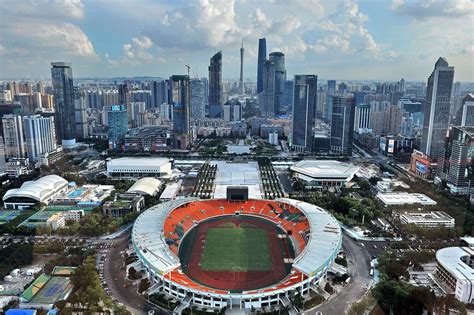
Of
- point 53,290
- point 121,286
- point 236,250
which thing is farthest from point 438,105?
point 53,290

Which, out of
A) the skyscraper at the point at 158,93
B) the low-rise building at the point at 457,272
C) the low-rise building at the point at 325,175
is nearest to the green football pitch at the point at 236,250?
the low-rise building at the point at 457,272

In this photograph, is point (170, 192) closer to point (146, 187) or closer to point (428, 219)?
point (146, 187)

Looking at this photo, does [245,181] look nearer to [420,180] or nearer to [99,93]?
[420,180]

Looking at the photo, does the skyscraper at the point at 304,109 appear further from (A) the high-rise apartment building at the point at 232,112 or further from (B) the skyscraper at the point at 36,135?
(B) the skyscraper at the point at 36,135

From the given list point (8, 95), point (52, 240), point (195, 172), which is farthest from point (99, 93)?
point (52, 240)

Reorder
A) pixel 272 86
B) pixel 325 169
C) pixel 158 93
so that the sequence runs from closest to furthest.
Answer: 1. pixel 325 169
2. pixel 272 86
3. pixel 158 93

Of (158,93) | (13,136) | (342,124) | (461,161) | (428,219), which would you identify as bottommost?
(428,219)

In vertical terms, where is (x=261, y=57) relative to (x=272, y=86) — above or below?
above
